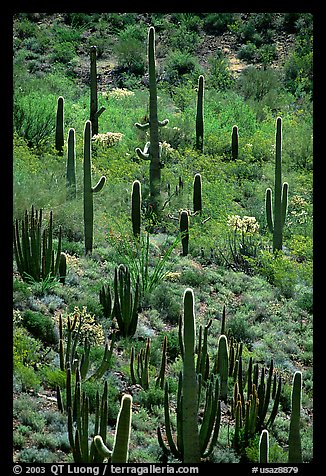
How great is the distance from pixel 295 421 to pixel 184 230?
665 centimetres

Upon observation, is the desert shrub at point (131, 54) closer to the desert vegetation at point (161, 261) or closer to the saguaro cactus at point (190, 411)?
the desert vegetation at point (161, 261)

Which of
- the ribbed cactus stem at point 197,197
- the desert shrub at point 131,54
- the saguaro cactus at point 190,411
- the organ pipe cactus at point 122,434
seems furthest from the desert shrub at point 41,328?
the desert shrub at point 131,54

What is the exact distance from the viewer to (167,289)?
496 inches

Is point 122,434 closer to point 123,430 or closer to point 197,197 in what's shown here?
point 123,430

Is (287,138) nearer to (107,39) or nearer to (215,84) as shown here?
(215,84)

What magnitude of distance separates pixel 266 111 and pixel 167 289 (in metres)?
13.1

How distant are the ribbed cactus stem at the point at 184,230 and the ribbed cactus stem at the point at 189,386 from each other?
6.59 m

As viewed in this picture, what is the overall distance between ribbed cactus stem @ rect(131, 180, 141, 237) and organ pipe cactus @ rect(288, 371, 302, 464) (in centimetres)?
677

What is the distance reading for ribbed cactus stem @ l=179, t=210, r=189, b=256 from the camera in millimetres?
13872

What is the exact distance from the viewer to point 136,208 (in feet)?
A: 47.0

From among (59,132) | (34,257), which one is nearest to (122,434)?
(34,257)

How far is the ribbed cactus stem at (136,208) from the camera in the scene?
13977mm

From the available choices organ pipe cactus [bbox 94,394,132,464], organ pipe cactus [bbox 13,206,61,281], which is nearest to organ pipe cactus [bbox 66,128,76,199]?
organ pipe cactus [bbox 13,206,61,281]
